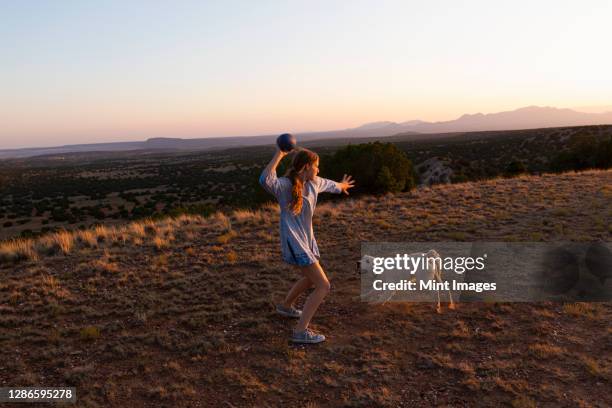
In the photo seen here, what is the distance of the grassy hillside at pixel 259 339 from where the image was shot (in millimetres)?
3912

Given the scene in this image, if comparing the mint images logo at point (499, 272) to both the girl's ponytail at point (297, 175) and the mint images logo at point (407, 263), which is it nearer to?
→ the mint images logo at point (407, 263)

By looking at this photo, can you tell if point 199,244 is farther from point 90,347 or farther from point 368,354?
point 368,354

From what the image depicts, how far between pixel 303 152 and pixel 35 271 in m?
6.92

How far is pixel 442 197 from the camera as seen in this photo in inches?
581

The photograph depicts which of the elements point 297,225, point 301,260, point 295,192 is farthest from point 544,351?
point 295,192

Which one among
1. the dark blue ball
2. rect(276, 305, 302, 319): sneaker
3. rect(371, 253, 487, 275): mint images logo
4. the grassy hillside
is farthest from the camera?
rect(371, 253, 487, 275): mint images logo

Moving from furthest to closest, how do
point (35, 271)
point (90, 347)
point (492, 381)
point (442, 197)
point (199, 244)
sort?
point (442, 197), point (199, 244), point (35, 271), point (90, 347), point (492, 381)

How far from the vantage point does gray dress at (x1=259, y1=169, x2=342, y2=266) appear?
3990mm

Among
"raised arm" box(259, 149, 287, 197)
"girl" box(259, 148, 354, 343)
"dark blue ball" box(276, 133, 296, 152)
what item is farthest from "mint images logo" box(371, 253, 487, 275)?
"dark blue ball" box(276, 133, 296, 152)

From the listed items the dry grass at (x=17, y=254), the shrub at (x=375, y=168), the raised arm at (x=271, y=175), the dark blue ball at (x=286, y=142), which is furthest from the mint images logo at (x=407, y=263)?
the shrub at (x=375, y=168)

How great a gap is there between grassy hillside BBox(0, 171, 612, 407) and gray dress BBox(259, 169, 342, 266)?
120cm

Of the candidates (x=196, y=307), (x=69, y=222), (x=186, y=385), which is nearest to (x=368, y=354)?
(x=186, y=385)

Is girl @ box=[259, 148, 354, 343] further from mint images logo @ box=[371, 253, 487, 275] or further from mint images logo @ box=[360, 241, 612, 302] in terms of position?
mint images logo @ box=[371, 253, 487, 275]

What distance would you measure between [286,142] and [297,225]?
92 centimetres
